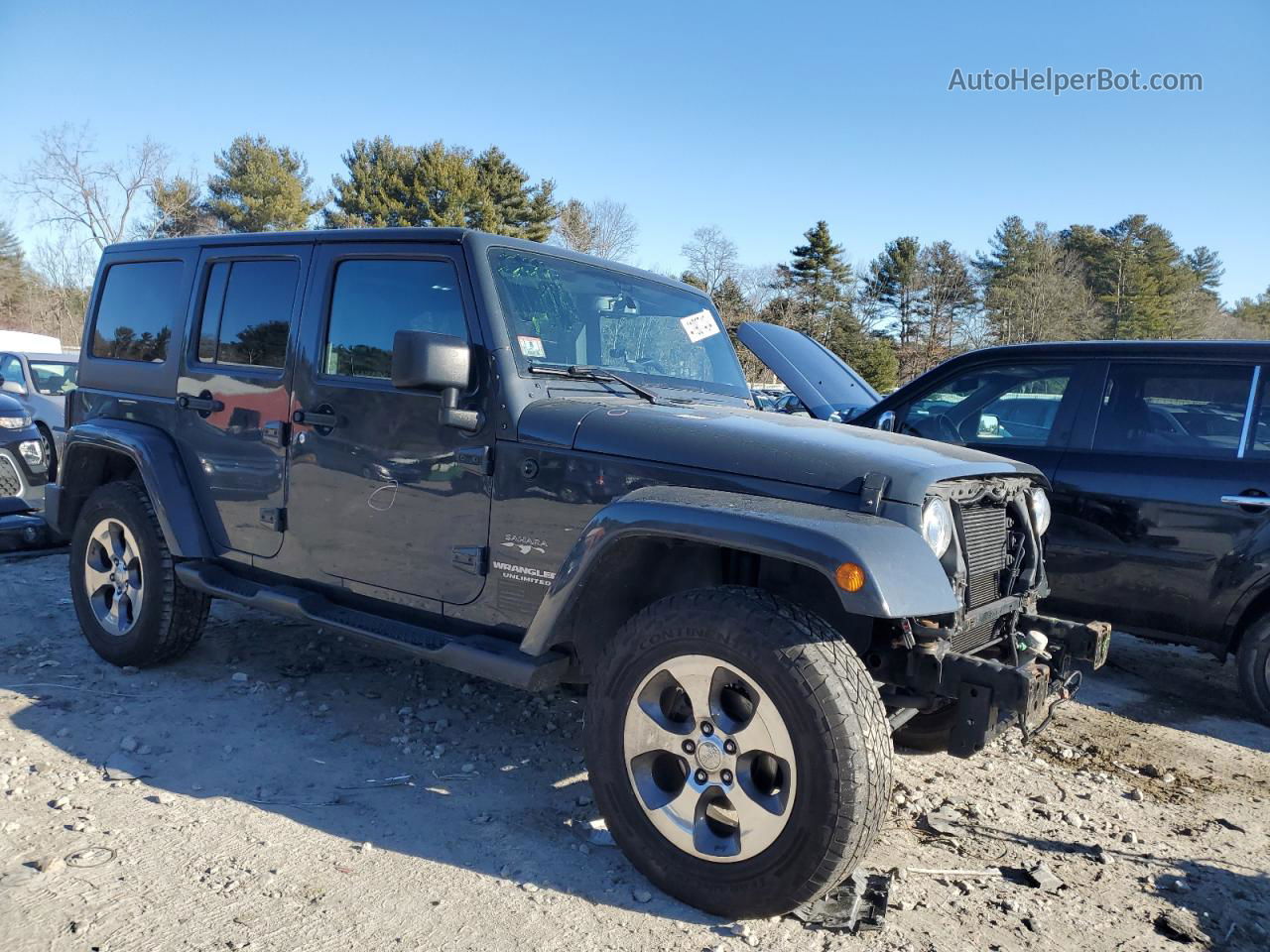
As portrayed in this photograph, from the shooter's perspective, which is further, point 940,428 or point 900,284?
point 900,284

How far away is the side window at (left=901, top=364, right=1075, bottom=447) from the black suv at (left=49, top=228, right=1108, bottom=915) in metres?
1.86

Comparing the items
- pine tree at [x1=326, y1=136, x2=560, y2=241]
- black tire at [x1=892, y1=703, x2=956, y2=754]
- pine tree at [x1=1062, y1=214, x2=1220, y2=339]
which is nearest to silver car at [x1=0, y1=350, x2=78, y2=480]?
black tire at [x1=892, y1=703, x2=956, y2=754]

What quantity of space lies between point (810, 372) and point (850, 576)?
3.57 meters

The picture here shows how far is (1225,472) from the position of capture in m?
4.32

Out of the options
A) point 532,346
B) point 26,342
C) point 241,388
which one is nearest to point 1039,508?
point 532,346

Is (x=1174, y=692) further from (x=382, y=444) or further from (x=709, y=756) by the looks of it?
(x=382, y=444)

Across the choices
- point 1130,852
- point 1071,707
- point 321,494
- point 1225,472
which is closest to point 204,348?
point 321,494

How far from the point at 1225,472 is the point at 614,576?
3.33 meters

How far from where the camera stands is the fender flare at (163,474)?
4.04 meters

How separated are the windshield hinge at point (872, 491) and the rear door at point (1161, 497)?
2.66m

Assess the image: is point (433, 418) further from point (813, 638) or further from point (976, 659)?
point (976, 659)

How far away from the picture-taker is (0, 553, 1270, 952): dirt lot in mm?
2451

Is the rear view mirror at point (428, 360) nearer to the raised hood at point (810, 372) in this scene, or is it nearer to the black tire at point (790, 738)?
the black tire at point (790, 738)

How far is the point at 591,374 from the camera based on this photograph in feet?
11.1
